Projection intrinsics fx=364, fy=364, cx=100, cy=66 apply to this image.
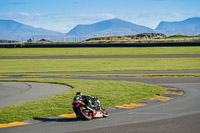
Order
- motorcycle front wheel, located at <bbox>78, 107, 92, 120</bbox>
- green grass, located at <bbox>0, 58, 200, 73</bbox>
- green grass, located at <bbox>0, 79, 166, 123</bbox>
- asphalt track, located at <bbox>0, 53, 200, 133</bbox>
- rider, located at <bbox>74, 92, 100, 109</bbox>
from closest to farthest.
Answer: asphalt track, located at <bbox>0, 53, 200, 133</bbox>, motorcycle front wheel, located at <bbox>78, 107, 92, 120</bbox>, rider, located at <bbox>74, 92, 100, 109</bbox>, green grass, located at <bbox>0, 79, 166, 123</bbox>, green grass, located at <bbox>0, 58, 200, 73</bbox>

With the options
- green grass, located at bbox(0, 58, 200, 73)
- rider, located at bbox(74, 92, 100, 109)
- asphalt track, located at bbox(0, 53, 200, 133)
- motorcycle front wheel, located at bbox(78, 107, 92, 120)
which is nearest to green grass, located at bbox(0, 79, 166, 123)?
asphalt track, located at bbox(0, 53, 200, 133)

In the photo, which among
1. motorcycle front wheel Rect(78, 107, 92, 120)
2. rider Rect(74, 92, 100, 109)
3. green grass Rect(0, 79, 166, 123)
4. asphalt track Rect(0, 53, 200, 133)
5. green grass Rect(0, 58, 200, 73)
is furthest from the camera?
green grass Rect(0, 58, 200, 73)

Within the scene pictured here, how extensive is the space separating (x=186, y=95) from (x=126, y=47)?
56.1m

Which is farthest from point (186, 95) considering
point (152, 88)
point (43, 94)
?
point (43, 94)

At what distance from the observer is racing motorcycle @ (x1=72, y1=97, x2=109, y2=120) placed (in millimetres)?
12136

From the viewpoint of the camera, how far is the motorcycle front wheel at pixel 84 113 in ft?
39.7

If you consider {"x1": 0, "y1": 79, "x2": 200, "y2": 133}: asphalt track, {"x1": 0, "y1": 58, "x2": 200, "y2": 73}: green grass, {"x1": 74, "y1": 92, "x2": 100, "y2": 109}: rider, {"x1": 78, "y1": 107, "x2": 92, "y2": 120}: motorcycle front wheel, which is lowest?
{"x1": 0, "y1": 58, "x2": 200, "y2": 73}: green grass

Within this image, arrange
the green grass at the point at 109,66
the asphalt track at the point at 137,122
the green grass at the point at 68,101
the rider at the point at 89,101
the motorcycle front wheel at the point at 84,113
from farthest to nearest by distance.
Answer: the green grass at the point at 109,66 → the green grass at the point at 68,101 → the rider at the point at 89,101 → the motorcycle front wheel at the point at 84,113 → the asphalt track at the point at 137,122

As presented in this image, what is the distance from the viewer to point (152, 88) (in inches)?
816

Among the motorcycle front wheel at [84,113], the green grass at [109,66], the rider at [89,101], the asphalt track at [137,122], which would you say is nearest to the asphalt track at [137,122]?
the asphalt track at [137,122]

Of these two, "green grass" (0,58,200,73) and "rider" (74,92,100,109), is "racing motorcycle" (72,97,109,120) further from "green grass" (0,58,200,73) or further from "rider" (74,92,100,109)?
"green grass" (0,58,200,73)

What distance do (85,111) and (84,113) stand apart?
0.12 m

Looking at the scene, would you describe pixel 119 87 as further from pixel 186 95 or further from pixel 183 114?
pixel 183 114

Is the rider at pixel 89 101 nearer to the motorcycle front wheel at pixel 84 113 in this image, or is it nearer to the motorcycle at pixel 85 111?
the motorcycle at pixel 85 111
